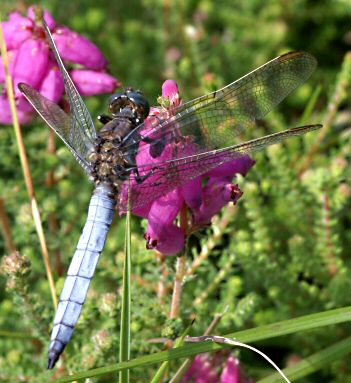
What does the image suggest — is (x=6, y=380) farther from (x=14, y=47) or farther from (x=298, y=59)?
(x=298, y=59)

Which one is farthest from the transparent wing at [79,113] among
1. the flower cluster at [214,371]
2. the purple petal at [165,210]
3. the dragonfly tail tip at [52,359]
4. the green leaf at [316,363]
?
the green leaf at [316,363]

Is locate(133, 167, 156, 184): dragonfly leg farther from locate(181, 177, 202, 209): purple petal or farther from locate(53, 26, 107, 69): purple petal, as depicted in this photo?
locate(53, 26, 107, 69): purple petal

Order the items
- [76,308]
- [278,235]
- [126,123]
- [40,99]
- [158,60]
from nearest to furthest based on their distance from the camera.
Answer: [76,308], [126,123], [40,99], [278,235], [158,60]

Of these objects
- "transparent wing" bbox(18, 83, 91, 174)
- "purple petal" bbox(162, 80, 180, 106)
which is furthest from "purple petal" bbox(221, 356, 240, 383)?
"purple petal" bbox(162, 80, 180, 106)

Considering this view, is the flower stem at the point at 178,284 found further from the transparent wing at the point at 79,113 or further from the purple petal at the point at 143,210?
the transparent wing at the point at 79,113

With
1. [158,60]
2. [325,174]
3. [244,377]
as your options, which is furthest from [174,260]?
[158,60]

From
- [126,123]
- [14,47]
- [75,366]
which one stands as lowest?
[75,366]
